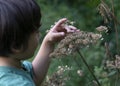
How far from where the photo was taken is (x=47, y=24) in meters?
5.89

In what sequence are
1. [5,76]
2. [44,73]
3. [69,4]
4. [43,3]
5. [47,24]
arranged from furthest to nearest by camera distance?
[69,4], [43,3], [47,24], [44,73], [5,76]

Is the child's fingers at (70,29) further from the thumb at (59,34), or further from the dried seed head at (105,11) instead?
the dried seed head at (105,11)

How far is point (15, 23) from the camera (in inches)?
118

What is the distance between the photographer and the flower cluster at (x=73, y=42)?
2.93 meters

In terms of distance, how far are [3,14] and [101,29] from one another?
49cm

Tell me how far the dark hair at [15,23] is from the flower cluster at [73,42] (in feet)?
0.62

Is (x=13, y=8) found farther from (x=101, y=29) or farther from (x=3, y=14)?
(x=101, y=29)

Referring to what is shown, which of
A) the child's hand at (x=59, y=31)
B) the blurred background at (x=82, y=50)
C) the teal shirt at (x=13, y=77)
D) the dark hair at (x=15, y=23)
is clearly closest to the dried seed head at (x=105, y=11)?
the blurred background at (x=82, y=50)

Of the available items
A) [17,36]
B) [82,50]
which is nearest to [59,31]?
[17,36]

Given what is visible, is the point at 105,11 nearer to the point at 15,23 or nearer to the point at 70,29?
the point at 70,29

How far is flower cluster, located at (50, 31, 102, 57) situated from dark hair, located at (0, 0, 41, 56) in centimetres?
19

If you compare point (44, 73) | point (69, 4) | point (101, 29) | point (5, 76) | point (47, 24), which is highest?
point (101, 29)

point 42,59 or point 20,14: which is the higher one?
point 20,14

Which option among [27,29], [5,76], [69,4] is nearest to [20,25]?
[27,29]
